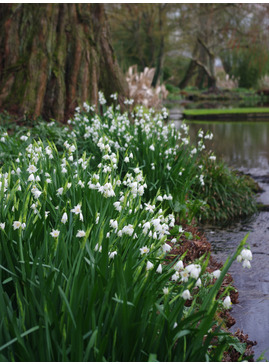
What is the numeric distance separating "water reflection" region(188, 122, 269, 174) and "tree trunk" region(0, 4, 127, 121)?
256 centimetres

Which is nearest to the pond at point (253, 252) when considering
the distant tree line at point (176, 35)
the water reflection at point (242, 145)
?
the water reflection at point (242, 145)

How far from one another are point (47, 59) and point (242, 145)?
19.7 feet

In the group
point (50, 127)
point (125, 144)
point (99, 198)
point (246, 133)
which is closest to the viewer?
point (99, 198)

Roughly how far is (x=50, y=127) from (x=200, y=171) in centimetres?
258

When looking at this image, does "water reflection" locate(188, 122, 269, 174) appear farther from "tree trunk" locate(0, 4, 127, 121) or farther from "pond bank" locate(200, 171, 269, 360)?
"tree trunk" locate(0, 4, 127, 121)

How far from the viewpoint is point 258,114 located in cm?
2127

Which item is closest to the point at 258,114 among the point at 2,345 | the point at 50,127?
the point at 50,127

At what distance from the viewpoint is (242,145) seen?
40.1 feet

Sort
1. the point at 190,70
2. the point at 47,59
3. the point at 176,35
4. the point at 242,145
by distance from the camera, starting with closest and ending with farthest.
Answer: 1. the point at 47,59
2. the point at 242,145
3. the point at 176,35
4. the point at 190,70

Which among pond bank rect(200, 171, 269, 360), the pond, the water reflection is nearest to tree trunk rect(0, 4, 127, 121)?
the water reflection

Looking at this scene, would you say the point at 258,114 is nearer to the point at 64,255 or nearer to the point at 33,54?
the point at 33,54

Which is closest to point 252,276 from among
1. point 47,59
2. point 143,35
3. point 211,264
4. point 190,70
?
point 211,264

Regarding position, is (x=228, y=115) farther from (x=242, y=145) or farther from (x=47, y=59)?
(x=47, y=59)

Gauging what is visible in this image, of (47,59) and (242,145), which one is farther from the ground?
(47,59)
